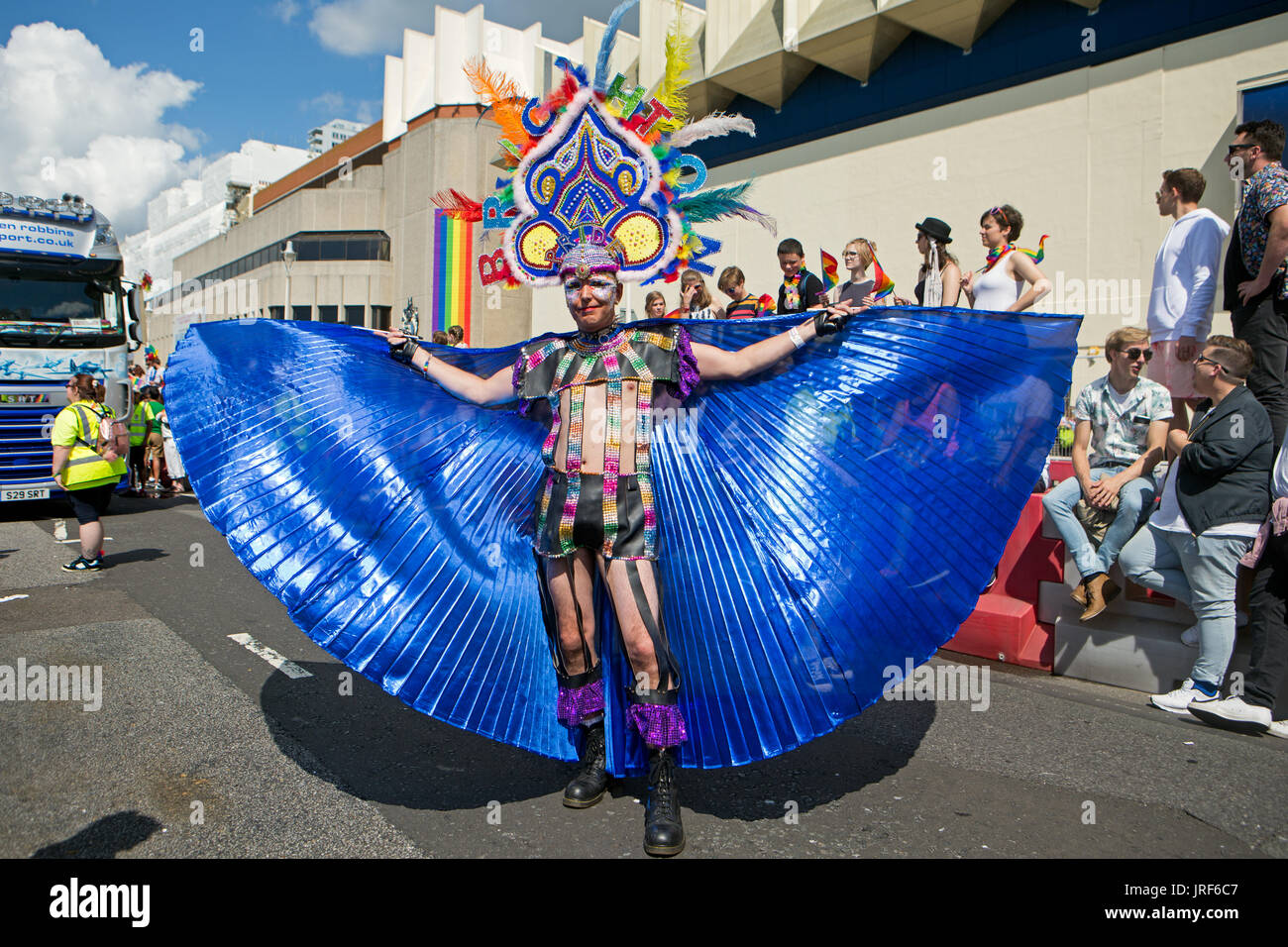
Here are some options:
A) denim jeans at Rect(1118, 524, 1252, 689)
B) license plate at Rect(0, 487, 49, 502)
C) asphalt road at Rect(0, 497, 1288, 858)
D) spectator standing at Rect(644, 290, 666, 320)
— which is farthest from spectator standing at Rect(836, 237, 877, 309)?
license plate at Rect(0, 487, 49, 502)

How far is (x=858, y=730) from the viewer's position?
13.1 ft

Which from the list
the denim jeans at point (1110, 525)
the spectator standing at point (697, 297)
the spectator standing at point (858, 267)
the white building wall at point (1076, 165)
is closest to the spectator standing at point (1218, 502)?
the denim jeans at point (1110, 525)

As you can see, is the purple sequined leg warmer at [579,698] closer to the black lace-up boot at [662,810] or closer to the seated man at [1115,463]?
the black lace-up boot at [662,810]

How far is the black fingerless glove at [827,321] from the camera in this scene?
10.1ft

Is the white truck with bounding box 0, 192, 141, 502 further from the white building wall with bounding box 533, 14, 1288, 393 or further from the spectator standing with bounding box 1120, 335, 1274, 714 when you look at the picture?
the spectator standing with bounding box 1120, 335, 1274, 714

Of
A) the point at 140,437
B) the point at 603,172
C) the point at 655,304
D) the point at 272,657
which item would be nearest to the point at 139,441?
the point at 140,437

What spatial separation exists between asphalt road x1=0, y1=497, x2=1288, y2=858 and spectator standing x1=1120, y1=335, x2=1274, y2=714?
395 mm

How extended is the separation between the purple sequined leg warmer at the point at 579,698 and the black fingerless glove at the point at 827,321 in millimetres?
1502

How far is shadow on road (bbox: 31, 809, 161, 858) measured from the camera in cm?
278

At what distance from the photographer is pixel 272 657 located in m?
5.02

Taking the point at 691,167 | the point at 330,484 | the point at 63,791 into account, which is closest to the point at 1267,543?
the point at 691,167

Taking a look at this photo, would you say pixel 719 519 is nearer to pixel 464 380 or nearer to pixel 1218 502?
pixel 464 380
